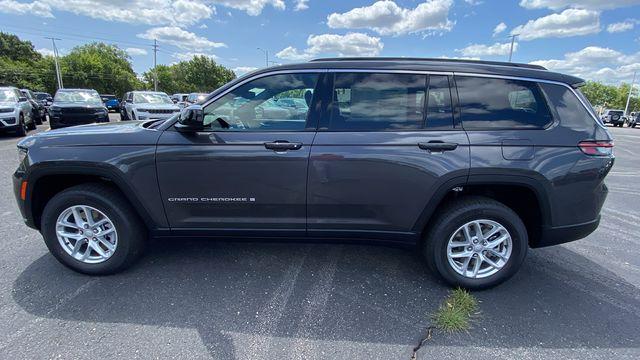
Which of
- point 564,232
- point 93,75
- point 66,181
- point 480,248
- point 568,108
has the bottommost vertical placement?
point 480,248

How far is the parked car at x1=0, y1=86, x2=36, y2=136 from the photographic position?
10633 millimetres

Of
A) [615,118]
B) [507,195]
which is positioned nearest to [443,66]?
[507,195]

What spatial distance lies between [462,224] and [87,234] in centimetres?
318

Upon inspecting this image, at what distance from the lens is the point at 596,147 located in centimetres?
276

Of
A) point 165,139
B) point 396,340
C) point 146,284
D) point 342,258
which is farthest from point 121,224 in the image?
point 396,340

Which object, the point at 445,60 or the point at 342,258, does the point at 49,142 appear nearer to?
the point at 342,258

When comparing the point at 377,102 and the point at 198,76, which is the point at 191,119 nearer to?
the point at 377,102

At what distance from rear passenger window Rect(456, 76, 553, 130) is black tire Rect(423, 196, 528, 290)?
644 mm

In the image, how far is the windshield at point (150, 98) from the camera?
13.9m

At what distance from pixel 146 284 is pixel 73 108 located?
39.4ft

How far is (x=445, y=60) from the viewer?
2.97 metres

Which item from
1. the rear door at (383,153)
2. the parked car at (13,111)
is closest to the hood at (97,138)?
the rear door at (383,153)

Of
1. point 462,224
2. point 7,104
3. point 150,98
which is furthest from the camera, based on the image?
point 150,98

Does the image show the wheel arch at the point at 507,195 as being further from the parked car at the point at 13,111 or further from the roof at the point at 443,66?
the parked car at the point at 13,111
